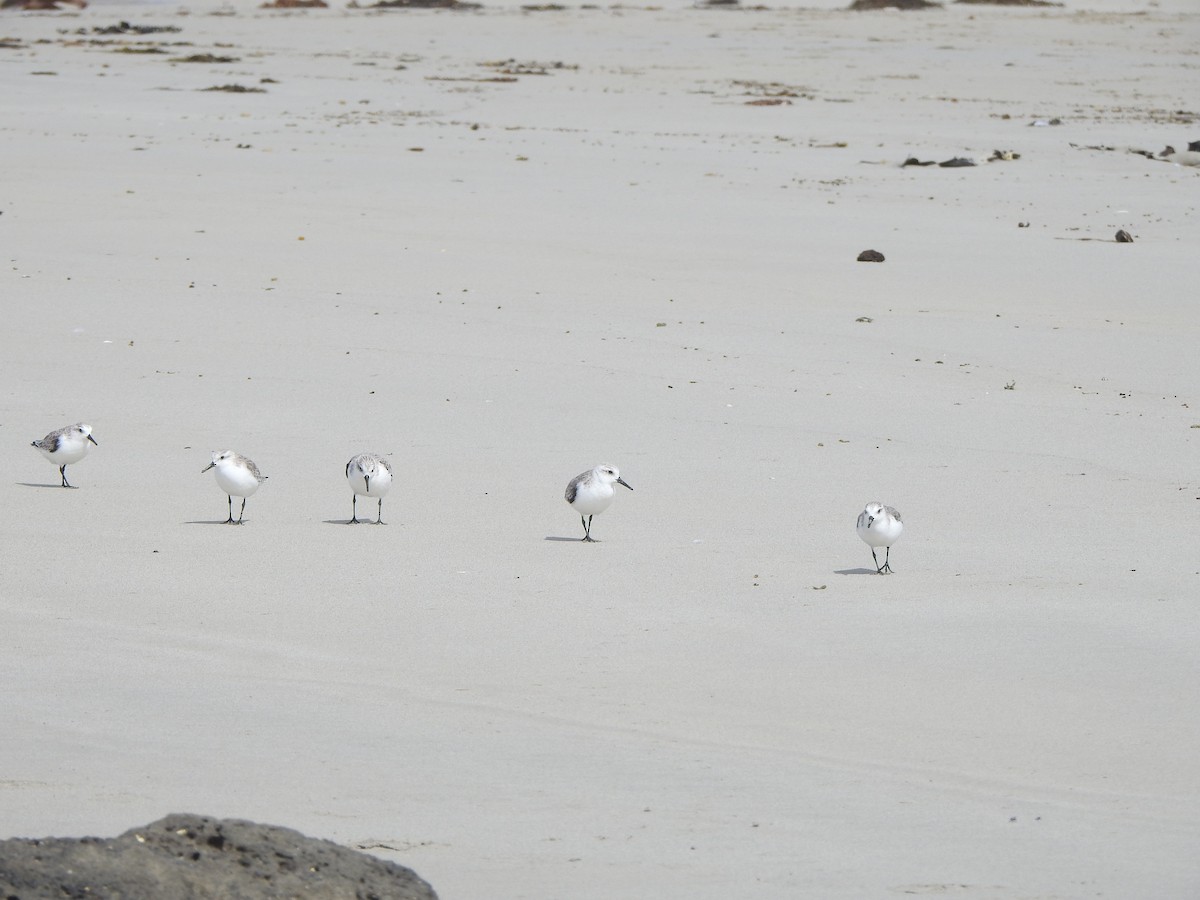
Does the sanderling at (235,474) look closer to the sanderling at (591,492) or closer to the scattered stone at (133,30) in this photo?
the sanderling at (591,492)

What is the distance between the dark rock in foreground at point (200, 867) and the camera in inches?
141

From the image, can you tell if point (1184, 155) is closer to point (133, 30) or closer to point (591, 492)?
point (591, 492)

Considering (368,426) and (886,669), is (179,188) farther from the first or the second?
(886,669)

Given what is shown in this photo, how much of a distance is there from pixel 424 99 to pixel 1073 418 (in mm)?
15652

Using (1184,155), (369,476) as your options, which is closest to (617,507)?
(369,476)

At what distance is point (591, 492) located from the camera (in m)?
7.43

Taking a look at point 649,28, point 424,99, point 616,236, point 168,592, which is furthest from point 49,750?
point 649,28

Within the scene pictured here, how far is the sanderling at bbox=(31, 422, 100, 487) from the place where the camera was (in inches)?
316

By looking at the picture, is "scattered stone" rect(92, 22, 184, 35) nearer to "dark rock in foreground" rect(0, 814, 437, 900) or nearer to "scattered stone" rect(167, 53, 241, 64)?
"scattered stone" rect(167, 53, 241, 64)

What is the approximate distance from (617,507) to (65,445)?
2540 millimetres

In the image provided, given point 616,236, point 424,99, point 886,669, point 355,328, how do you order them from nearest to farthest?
point 886,669 < point 355,328 < point 616,236 < point 424,99

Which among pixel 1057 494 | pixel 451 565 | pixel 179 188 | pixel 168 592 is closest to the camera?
pixel 168 592

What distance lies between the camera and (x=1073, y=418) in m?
9.84

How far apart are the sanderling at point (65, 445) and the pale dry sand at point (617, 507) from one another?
0.62 ft
